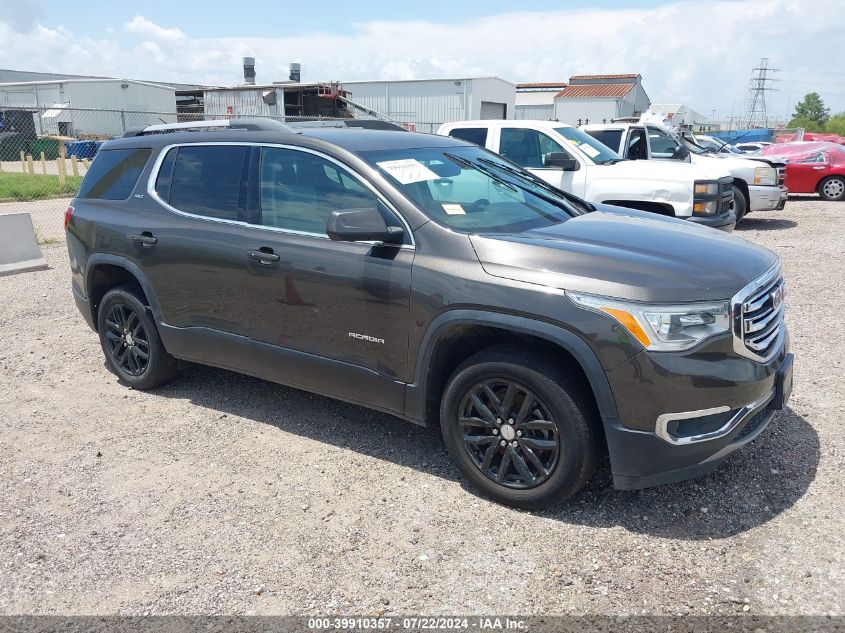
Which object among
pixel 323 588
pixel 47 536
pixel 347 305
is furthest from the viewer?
pixel 347 305

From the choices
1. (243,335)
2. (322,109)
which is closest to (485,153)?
(243,335)

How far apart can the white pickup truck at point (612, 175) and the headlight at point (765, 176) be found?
373 cm

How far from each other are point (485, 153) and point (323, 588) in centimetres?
312

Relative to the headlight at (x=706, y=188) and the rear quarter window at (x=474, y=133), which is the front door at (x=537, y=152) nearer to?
the rear quarter window at (x=474, y=133)

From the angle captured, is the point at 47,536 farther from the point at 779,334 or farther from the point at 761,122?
the point at 761,122

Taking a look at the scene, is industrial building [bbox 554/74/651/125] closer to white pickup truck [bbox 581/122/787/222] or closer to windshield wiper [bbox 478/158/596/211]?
white pickup truck [bbox 581/122/787/222]

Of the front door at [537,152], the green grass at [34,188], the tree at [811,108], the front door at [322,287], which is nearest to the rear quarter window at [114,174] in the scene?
the front door at [322,287]

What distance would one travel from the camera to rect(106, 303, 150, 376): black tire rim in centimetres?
519

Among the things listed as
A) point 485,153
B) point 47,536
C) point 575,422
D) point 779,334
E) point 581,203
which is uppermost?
point 485,153

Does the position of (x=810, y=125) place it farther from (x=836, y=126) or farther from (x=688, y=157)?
(x=688, y=157)

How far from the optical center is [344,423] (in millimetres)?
4672

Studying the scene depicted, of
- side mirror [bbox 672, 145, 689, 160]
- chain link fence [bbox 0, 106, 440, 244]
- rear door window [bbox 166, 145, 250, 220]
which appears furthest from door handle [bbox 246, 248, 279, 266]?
side mirror [bbox 672, 145, 689, 160]

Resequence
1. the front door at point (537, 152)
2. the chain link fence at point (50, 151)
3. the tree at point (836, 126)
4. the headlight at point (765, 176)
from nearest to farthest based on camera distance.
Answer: the front door at point (537, 152), the headlight at point (765, 176), the chain link fence at point (50, 151), the tree at point (836, 126)

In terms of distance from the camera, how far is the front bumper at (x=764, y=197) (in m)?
13.1
